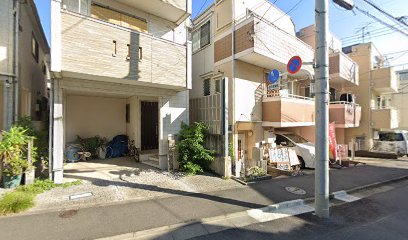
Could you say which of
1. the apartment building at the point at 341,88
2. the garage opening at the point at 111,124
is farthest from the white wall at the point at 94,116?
the apartment building at the point at 341,88

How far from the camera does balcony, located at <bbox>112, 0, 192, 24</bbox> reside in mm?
7879

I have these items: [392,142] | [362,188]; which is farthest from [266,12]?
[392,142]

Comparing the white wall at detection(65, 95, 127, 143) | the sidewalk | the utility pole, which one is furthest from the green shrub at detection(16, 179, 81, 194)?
the utility pole

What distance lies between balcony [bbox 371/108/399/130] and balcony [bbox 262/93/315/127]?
9726mm

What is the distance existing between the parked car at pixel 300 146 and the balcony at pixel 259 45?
3.89 meters

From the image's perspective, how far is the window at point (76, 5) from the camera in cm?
675

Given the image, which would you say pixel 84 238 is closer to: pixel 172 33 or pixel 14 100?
pixel 14 100

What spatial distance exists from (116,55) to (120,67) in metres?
0.40

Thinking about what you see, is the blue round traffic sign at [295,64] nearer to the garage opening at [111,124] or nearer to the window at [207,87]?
the window at [207,87]

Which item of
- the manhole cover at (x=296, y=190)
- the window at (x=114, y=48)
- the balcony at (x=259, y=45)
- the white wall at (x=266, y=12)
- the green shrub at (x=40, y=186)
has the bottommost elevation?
the manhole cover at (x=296, y=190)

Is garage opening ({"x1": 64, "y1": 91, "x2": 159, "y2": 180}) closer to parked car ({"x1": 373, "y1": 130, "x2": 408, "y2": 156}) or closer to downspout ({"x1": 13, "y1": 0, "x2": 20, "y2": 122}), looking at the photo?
downspout ({"x1": 13, "y1": 0, "x2": 20, "y2": 122})

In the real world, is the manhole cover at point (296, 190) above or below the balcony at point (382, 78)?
below

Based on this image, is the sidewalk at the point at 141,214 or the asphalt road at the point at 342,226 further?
the asphalt road at the point at 342,226

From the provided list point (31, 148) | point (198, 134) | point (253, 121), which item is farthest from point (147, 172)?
point (253, 121)
